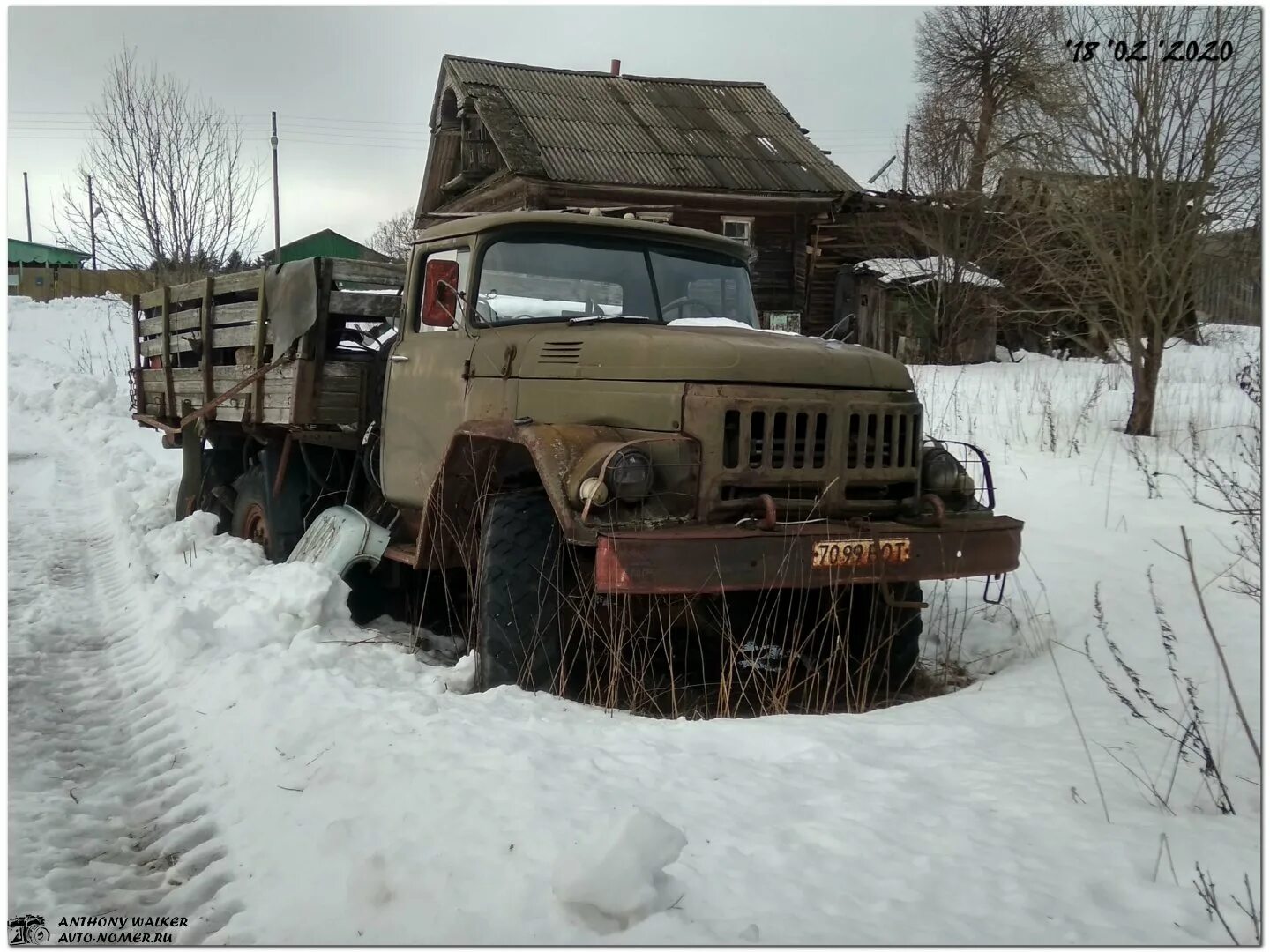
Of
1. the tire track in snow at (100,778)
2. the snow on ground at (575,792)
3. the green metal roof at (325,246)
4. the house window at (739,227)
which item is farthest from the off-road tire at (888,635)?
the green metal roof at (325,246)

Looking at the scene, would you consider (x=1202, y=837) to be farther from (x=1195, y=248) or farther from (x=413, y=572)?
(x=1195, y=248)

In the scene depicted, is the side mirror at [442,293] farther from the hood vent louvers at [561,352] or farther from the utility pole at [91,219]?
the utility pole at [91,219]

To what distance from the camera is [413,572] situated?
560 centimetres

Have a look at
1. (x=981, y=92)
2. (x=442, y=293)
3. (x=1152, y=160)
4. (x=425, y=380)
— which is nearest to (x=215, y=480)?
(x=425, y=380)

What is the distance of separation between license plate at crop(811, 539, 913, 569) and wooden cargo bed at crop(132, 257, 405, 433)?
313cm

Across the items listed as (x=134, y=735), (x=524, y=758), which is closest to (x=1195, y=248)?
(x=524, y=758)

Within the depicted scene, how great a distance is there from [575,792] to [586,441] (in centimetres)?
138

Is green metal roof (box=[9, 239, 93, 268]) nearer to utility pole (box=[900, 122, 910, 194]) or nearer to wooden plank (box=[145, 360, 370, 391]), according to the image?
utility pole (box=[900, 122, 910, 194])

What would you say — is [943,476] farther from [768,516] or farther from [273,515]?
[273,515]

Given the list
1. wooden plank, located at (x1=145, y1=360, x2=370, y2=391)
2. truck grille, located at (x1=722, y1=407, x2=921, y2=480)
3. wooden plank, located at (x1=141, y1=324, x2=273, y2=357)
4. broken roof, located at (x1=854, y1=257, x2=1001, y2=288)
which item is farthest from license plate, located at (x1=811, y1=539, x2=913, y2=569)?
broken roof, located at (x1=854, y1=257, x2=1001, y2=288)

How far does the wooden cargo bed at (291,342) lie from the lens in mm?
5512

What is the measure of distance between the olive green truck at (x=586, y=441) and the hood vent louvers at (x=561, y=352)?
0.04 feet

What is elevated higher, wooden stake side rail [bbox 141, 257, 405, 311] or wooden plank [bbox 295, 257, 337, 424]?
wooden stake side rail [bbox 141, 257, 405, 311]

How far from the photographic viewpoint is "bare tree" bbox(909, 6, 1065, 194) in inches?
410
